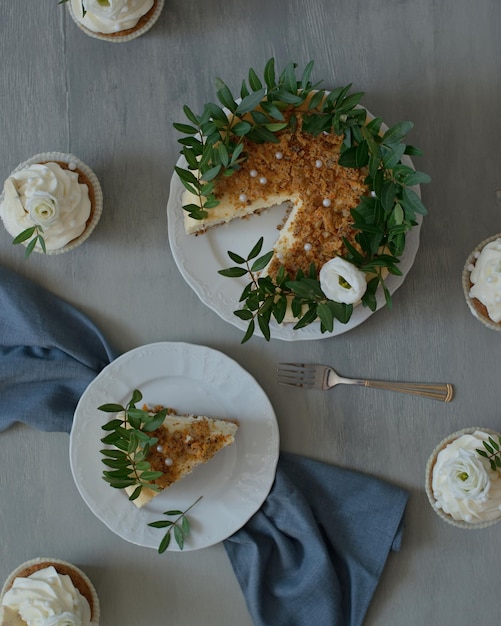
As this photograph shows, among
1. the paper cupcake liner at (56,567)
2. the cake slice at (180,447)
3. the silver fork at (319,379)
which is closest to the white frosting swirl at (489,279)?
the silver fork at (319,379)

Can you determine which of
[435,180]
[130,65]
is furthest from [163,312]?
[435,180]

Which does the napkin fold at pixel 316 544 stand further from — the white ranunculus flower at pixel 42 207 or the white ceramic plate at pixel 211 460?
the white ranunculus flower at pixel 42 207

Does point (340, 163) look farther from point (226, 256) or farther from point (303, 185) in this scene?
point (226, 256)

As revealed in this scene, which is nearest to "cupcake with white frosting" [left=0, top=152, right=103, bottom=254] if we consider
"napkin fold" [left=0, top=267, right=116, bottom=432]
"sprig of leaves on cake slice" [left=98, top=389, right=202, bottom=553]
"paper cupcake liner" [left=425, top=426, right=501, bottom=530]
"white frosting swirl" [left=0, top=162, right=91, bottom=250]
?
"white frosting swirl" [left=0, top=162, right=91, bottom=250]

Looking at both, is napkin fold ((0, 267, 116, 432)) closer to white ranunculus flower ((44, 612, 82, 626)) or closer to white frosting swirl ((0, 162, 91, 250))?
white frosting swirl ((0, 162, 91, 250))

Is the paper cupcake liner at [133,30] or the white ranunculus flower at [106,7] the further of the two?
the paper cupcake liner at [133,30]

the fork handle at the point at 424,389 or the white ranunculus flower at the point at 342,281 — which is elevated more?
the white ranunculus flower at the point at 342,281
